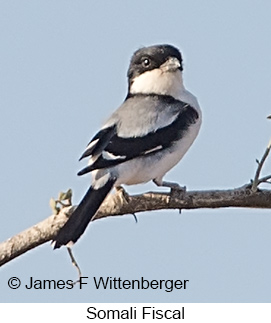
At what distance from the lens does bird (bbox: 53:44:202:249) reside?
472cm

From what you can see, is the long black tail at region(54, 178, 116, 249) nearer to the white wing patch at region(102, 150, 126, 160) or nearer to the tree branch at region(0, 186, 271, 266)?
the tree branch at region(0, 186, 271, 266)

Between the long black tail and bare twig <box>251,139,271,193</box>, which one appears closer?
bare twig <box>251,139,271,193</box>

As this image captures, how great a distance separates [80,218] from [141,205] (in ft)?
1.58

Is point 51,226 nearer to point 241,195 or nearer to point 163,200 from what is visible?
point 163,200

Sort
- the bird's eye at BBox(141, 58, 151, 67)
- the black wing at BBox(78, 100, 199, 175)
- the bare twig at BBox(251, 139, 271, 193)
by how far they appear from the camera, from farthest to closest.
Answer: the bird's eye at BBox(141, 58, 151, 67) → the black wing at BBox(78, 100, 199, 175) → the bare twig at BBox(251, 139, 271, 193)

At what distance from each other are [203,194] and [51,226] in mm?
958

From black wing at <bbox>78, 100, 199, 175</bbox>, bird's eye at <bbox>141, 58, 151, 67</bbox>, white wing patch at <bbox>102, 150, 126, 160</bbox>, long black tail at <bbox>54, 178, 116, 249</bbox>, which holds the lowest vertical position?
long black tail at <bbox>54, 178, 116, 249</bbox>

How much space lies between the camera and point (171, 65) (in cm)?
578

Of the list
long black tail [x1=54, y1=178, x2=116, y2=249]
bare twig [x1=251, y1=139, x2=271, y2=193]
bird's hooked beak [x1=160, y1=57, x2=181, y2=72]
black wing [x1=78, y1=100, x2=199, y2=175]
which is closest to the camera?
bare twig [x1=251, y1=139, x2=271, y2=193]

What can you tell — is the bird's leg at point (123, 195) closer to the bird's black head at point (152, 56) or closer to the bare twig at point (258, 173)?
the bare twig at point (258, 173)

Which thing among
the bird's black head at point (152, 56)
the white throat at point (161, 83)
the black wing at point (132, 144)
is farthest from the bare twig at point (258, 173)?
the bird's black head at point (152, 56)

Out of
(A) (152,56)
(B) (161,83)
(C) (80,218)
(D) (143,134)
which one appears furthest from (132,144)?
(A) (152,56)

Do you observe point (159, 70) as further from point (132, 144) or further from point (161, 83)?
point (132, 144)

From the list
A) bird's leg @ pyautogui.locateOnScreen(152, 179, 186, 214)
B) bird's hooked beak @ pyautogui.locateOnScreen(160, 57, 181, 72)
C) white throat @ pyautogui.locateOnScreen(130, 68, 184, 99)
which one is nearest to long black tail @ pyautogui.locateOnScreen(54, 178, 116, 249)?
bird's leg @ pyautogui.locateOnScreen(152, 179, 186, 214)
